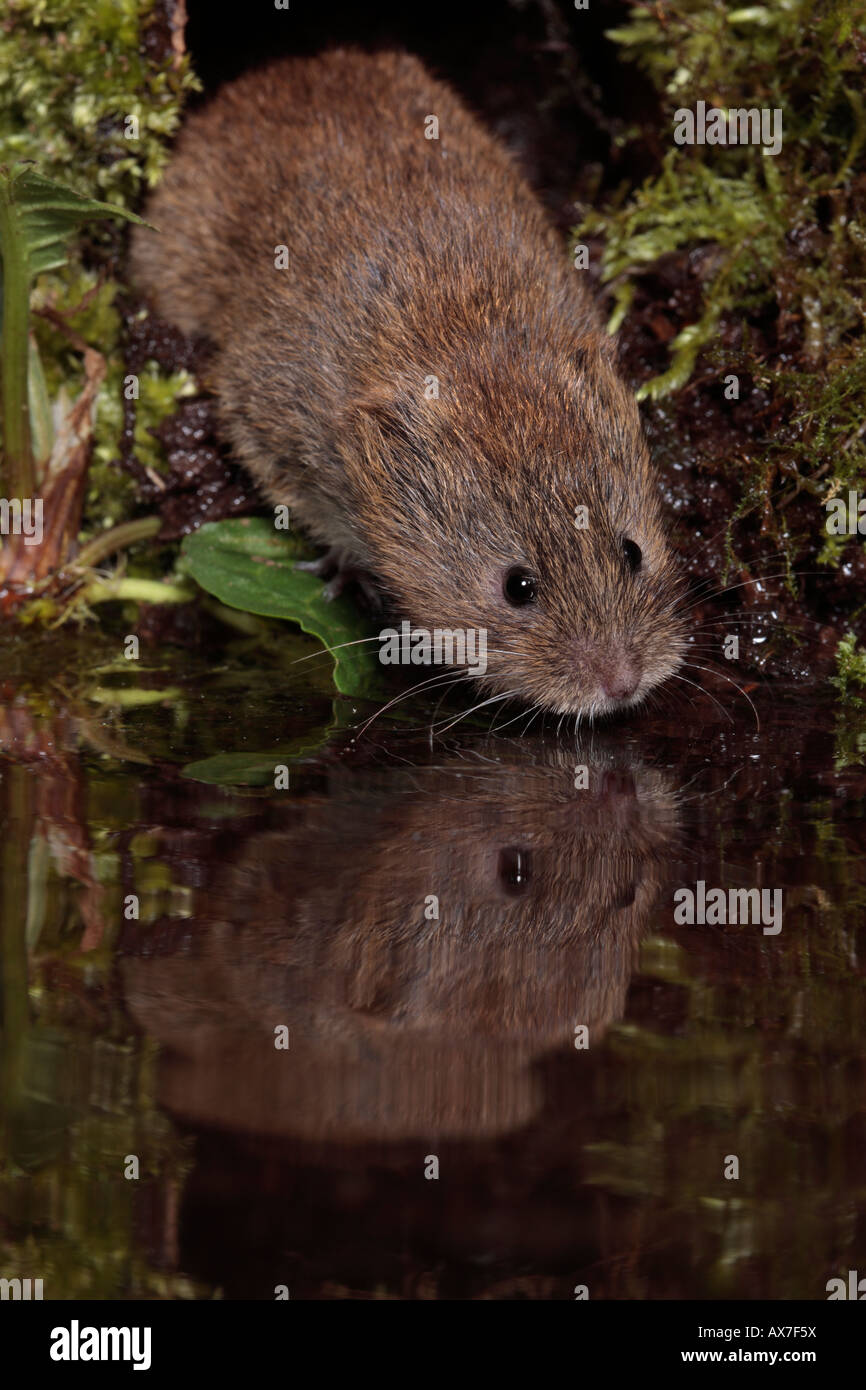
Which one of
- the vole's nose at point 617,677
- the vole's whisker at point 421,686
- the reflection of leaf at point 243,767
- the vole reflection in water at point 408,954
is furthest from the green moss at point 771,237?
the reflection of leaf at point 243,767

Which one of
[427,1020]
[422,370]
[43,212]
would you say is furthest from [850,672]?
[43,212]

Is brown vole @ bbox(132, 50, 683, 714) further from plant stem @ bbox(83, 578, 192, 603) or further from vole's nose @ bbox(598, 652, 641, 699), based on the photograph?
plant stem @ bbox(83, 578, 192, 603)

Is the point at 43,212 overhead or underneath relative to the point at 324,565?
overhead

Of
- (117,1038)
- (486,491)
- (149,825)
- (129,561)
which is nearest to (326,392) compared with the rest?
(486,491)

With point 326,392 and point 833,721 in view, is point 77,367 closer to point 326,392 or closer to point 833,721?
point 326,392

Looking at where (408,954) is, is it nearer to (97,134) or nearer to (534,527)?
(534,527)

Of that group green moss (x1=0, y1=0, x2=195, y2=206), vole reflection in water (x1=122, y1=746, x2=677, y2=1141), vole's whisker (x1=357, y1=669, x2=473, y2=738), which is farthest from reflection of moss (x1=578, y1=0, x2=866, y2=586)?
green moss (x1=0, y1=0, x2=195, y2=206)
